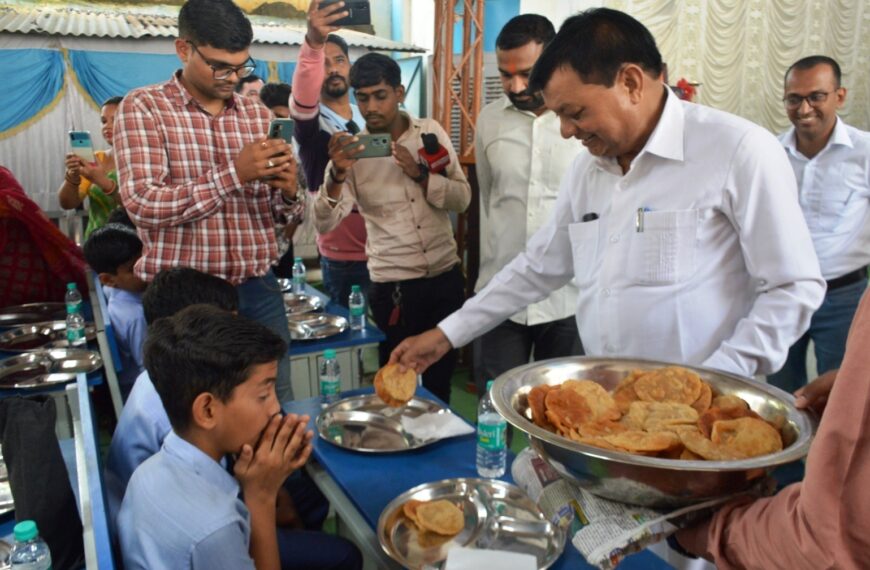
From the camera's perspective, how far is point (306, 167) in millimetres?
3498

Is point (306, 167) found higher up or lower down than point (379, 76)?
lower down

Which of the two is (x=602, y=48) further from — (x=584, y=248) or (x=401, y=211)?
(x=401, y=211)

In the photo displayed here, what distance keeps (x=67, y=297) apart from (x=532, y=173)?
2.53 metres

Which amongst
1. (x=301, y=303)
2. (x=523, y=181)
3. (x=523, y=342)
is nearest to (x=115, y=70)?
(x=301, y=303)

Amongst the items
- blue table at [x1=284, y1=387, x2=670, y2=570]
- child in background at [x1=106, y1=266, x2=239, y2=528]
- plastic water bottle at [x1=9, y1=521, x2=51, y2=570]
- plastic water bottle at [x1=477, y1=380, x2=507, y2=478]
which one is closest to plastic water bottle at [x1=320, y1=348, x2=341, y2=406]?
blue table at [x1=284, y1=387, x2=670, y2=570]

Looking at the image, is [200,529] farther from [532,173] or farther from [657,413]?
[532,173]

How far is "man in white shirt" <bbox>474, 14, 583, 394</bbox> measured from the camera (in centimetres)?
270

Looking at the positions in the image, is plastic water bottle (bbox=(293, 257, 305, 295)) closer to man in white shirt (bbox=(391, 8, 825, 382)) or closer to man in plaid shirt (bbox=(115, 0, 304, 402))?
man in plaid shirt (bbox=(115, 0, 304, 402))

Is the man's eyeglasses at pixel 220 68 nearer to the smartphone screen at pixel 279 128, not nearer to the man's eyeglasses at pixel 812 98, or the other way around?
the smartphone screen at pixel 279 128

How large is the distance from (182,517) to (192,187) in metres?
1.14

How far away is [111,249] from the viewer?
9.73 ft

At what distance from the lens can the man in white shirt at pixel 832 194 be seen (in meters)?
3.11

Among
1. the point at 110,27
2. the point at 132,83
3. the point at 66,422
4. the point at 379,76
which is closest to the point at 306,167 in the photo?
the point at 379,76

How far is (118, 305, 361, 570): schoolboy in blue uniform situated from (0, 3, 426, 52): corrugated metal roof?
23.3 feet
